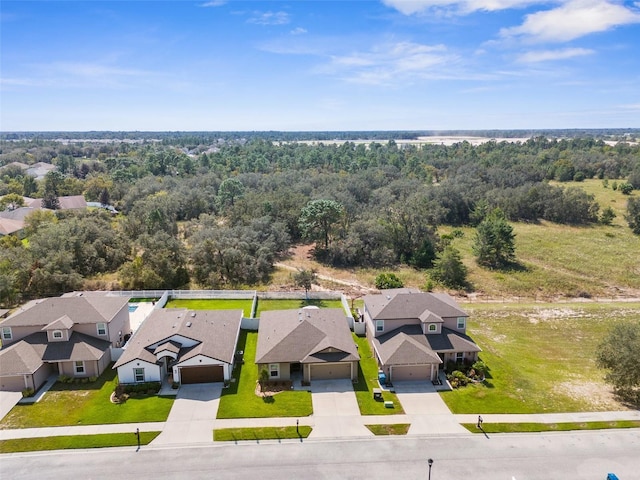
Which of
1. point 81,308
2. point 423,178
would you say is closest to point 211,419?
point 81,308

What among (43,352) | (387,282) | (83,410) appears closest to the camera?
(83,410)

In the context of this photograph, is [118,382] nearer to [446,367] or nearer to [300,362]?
[300,362]

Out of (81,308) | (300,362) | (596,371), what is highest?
(81,308)

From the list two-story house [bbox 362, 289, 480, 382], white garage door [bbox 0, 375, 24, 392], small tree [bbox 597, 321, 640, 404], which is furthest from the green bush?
small tree [bbox 597, 321, 640, 404]

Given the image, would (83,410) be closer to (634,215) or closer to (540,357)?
(540,357)

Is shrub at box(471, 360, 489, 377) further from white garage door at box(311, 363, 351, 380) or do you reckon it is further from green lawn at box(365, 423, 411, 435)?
white garage door at box(311, 363, 351, 380)

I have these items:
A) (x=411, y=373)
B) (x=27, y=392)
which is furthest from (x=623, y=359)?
(x=27, y=392)

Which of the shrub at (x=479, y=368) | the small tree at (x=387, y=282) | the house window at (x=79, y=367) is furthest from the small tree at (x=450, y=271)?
the house window at (x=79, y=367)
